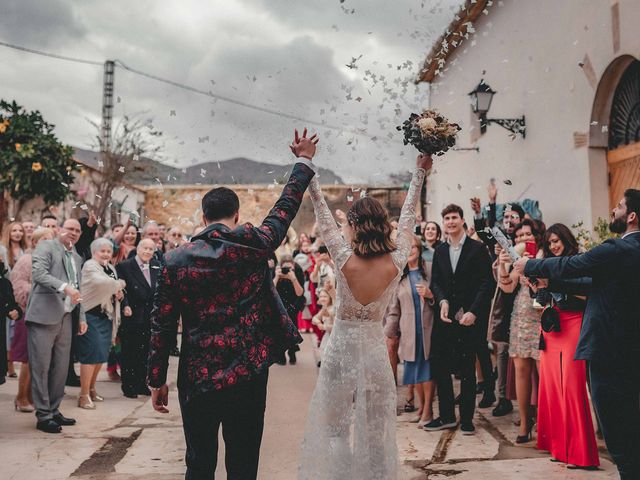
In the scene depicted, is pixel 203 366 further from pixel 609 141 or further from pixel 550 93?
pixel 550 93

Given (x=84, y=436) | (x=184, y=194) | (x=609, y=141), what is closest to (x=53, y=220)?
(x=84, y=436)

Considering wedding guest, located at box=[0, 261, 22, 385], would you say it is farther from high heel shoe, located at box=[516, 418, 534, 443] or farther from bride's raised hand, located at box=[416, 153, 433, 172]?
high heel shoe, located at box=[516, 418, 534, 443]

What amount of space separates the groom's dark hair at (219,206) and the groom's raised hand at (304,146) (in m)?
0.52

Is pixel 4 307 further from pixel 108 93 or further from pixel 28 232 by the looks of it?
pixel 108 93

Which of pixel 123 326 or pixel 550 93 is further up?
pixel 550 93

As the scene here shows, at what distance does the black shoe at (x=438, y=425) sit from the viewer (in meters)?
5.73

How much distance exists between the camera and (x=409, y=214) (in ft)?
12.7

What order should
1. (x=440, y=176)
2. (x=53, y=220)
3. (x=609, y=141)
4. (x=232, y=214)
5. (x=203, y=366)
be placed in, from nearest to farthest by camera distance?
(x=203, y=366)
(x=232, y=214)
(x=53, y=220)
(x=609, y=141)
(x=440, y=176)

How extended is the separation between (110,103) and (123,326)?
916 inches

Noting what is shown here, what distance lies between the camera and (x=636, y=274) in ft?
11.6

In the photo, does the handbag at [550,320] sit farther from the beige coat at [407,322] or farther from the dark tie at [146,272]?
the dark tie at [146,272]

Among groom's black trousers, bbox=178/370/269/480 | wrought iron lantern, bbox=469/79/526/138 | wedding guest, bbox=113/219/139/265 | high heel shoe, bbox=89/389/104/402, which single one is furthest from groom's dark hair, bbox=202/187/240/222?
wrought iron lantern, bbox=469/79/526/138

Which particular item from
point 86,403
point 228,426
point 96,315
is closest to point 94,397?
point 86,403

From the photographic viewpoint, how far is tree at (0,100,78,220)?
473 inches
